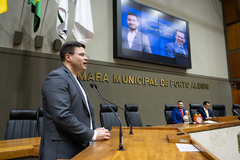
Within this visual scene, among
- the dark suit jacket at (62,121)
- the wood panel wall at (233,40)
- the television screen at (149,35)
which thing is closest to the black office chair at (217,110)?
the television screen at (149,35)

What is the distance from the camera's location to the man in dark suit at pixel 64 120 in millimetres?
1345

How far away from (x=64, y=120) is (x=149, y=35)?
16.9 feet

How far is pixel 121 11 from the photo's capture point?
5.50 m

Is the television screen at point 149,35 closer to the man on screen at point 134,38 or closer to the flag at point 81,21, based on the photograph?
the man on screen at point 134,38

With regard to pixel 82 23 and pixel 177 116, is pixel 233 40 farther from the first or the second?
pixel 82 23

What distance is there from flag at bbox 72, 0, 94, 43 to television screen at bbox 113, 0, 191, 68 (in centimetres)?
129

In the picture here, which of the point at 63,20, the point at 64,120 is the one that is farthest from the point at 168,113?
the point at 64,120

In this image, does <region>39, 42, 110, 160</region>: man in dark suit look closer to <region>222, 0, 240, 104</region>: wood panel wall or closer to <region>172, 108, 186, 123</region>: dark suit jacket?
<region>172, 108, 186, 123</region>: dark suit jacket

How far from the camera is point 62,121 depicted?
4.39 ft

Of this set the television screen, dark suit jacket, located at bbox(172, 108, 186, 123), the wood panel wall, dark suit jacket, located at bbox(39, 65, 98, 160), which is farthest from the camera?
the wood panel wall

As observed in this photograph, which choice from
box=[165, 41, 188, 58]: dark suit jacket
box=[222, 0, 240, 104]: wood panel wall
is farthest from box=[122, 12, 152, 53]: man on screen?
box=[222, 0, 240, 104]: wood panel wall

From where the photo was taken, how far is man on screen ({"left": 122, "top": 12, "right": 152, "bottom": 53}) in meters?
5.46

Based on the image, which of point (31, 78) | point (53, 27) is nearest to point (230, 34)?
point (53, 27)

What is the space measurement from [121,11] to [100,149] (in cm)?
490
